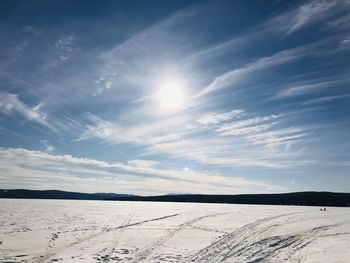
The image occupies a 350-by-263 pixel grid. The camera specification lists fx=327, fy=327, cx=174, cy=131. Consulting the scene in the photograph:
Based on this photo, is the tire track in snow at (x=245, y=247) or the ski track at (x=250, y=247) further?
the tire track in snow at (x=245, y=247)

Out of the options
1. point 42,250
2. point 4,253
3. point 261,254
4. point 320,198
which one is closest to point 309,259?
point 261,254

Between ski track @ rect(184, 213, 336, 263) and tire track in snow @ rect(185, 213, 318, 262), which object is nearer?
ski track @ rect(184, 213, 336, 263)

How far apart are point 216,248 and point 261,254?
8.00 ft

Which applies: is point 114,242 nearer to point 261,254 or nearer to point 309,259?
point 261,254

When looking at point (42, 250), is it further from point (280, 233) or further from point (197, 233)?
point (280, 233)

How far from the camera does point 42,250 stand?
1527cm

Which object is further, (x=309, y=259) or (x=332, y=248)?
(x=332, y=248)

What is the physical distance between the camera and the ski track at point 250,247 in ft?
45.9

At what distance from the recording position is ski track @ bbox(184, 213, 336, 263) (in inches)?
551

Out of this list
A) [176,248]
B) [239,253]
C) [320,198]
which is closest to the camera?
[239,253]

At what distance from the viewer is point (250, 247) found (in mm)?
16656

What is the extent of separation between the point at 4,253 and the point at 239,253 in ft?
34.5

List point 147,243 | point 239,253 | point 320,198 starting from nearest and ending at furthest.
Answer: point 239,253 → point 147,243 → point 320,198

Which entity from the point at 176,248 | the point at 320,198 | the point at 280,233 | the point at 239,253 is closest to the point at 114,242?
the point at 176,248
